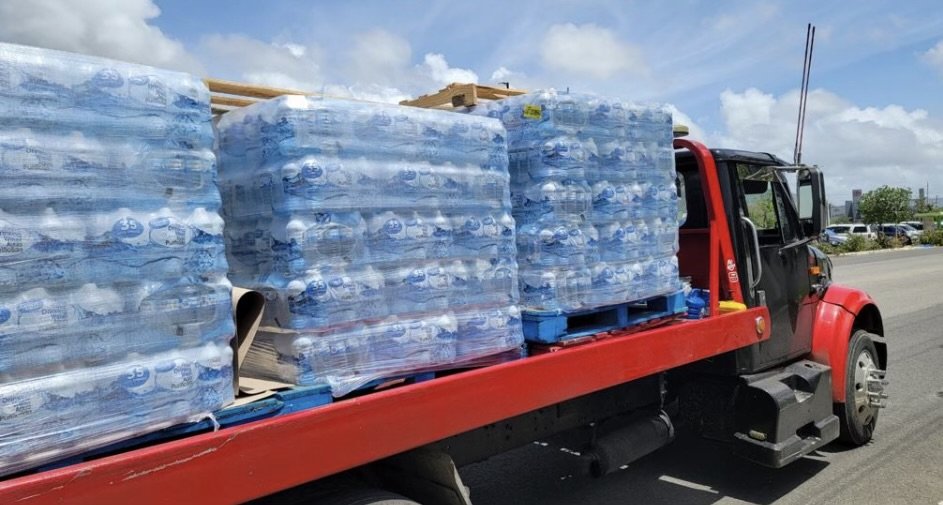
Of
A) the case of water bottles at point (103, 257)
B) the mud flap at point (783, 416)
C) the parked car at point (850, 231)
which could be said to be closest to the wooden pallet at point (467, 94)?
the case of water bottles at point (103, 257)

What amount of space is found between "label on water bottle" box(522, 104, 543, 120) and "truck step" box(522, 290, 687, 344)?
89 cm

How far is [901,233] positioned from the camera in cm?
4469

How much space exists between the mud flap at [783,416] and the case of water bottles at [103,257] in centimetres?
345

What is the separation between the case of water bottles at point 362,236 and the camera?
7.98 ft

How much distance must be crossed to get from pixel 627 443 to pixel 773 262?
179 centimetres

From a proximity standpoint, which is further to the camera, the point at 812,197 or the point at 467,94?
the point at 812,197

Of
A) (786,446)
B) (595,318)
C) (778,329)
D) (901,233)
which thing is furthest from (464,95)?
(901,233)

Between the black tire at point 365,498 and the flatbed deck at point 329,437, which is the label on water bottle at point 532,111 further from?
the black tire at point 365,498

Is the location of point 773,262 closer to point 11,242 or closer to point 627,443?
point 627,443

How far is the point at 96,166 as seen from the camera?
6.37ft

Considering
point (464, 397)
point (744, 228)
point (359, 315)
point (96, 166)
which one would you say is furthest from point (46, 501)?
point (744, 228)

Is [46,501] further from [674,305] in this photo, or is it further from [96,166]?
[674,305]

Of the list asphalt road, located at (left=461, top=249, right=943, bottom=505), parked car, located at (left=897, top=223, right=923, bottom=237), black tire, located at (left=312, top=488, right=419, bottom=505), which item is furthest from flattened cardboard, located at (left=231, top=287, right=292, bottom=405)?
parked car, located at (left=897, top=223, right=923, bottom=237)

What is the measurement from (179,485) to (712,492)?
13.0ft
